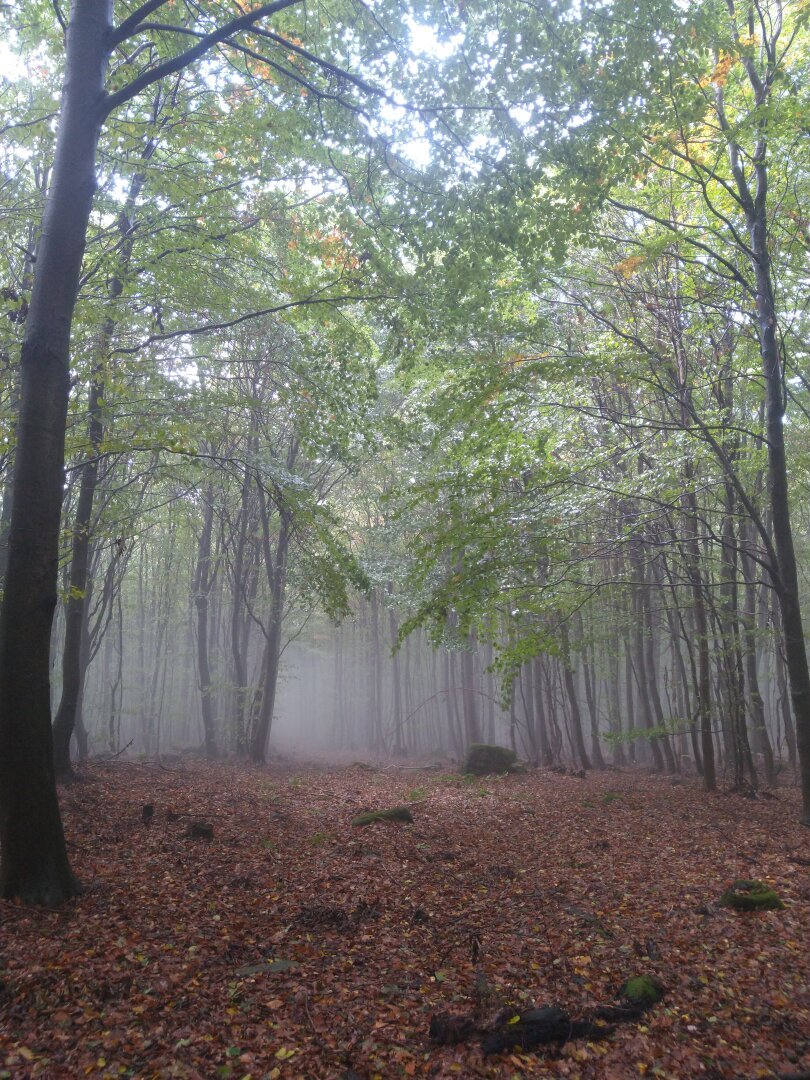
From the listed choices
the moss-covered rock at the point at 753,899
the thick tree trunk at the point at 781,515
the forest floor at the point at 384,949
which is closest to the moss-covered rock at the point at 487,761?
the forest floor at the point at 384,949

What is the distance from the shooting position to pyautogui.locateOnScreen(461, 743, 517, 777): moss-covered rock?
1747 centimetres

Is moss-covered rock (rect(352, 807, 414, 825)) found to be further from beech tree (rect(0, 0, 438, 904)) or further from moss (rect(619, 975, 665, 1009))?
moss (rect(619, 975, 665, 1009))

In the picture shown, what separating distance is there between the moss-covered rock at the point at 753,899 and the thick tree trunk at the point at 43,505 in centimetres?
576

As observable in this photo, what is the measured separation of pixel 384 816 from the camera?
9461 mm

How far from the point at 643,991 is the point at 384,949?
6.32ft

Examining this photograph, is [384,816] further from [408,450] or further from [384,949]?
[408,450]

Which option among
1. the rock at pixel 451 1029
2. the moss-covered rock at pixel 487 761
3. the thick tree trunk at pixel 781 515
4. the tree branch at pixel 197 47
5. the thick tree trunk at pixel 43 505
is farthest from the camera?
the moss-covered rock at pixel 487 761

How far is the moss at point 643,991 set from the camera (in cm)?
406

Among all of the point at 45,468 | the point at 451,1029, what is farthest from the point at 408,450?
the point at 451,1029

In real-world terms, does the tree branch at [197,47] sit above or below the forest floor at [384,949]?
above

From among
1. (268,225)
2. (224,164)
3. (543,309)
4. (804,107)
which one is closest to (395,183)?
(224,164)

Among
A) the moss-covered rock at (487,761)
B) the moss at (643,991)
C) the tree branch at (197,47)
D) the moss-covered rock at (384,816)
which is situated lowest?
the moss-covered rock at (487,761)

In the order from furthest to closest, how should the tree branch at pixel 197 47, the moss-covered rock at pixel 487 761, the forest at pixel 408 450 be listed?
the moss-covered rock at pixel 487 761, the tree branch at pixel 197 47, the forest at pixel 408 450

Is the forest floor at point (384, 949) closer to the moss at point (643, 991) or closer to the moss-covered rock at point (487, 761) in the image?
the moss at point (643, 991)
